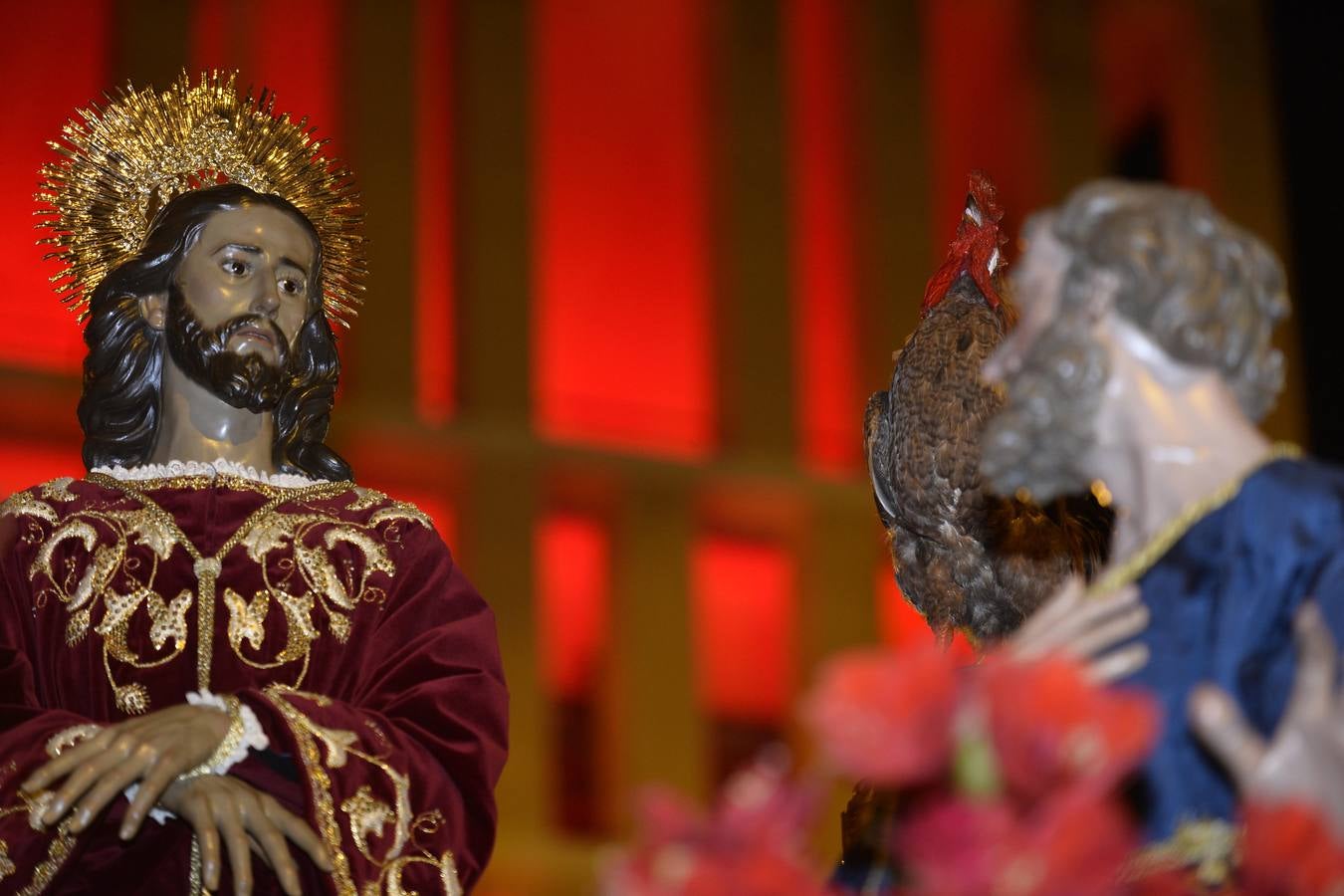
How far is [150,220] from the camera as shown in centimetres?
376

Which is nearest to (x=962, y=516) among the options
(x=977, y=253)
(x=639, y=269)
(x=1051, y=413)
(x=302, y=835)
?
(x=977, y=253)

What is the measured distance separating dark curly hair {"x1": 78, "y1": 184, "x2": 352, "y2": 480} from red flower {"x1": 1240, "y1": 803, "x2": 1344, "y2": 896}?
200 cm

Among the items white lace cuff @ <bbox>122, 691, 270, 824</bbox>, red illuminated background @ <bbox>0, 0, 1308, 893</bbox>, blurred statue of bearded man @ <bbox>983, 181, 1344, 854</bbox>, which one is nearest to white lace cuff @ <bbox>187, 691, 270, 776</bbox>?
white lace cuff @ <bbox>122, 691, 270, 824</bbox>

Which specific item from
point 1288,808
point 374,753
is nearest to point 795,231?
point 374,753

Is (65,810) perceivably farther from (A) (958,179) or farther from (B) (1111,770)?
(A) (958,179)

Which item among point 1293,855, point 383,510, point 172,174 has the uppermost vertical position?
point 172,174

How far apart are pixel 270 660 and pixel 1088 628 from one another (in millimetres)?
1382

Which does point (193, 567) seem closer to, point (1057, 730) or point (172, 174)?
point (172, 174)

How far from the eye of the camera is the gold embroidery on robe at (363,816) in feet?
10.1

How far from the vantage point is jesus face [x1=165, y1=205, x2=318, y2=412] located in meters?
3.54

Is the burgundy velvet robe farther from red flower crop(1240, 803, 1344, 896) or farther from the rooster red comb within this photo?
red flower crop(1240, 803, 1344, 896)

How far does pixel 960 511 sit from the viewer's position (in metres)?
3.25

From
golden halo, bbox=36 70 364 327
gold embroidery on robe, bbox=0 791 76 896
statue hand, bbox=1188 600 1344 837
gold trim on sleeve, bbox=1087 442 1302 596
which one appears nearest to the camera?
statue hand, bbox=1188 600 1344 837

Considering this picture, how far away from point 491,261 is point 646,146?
39.7 inches
